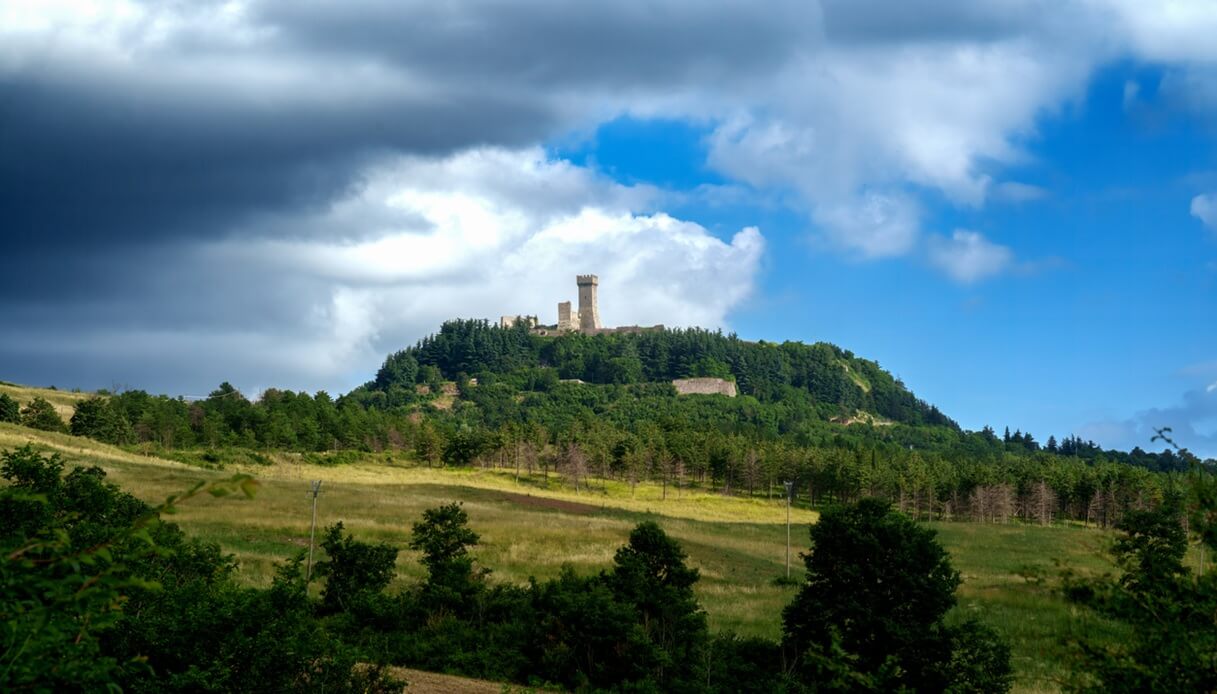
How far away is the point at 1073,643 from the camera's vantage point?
10.0m

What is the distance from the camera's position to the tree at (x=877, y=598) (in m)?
21.7

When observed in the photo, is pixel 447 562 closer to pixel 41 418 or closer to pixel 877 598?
pixel 877 598

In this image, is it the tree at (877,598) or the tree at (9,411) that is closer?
the tree at (877,598)

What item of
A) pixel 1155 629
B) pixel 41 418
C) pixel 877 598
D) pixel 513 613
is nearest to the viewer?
pixel 1155 629

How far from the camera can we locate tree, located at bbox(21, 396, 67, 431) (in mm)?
92875

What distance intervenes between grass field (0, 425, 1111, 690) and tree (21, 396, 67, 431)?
16500 mm

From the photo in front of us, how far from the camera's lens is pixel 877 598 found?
22.9 metres

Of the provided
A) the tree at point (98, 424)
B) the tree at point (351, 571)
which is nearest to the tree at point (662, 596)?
the tree at point (351, 571)

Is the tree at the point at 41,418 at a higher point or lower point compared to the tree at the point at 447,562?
higher

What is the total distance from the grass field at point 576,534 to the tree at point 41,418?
54.1ft

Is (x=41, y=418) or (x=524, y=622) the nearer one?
(x=524, y=622)

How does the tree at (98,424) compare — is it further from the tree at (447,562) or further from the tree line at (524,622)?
the tree line at (524,622)

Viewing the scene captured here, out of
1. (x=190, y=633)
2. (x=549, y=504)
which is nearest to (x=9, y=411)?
(x=549, y=504)

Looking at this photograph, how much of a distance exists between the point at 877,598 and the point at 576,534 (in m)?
37.2
